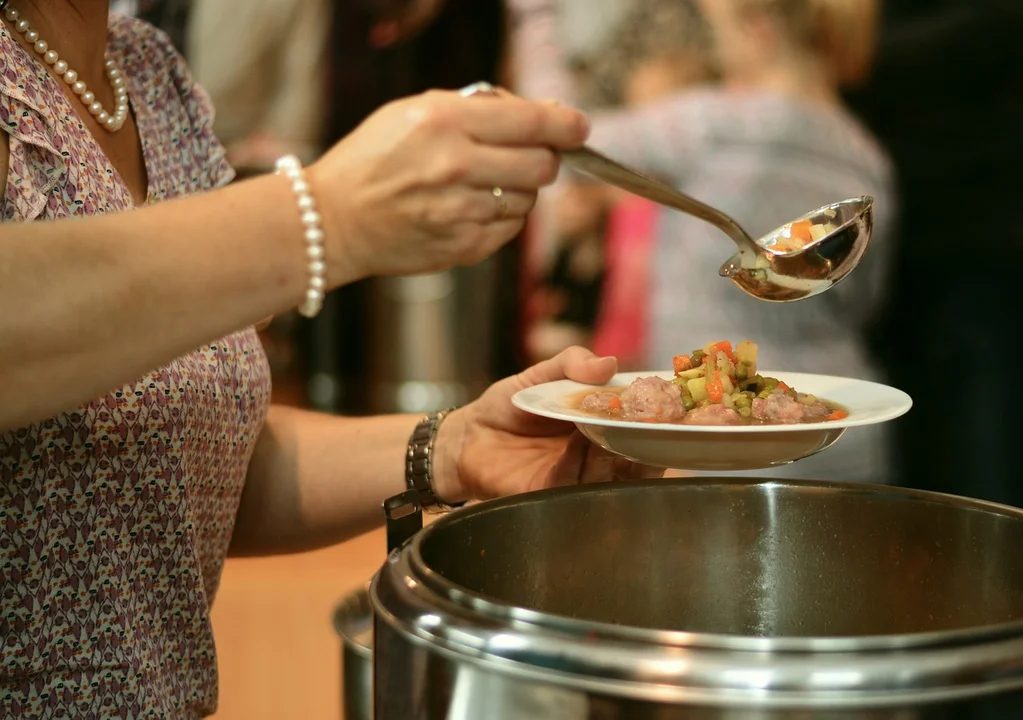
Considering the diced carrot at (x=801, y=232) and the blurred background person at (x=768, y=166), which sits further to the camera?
the blurred background person at (x=768, y=166)

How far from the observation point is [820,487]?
99 cm

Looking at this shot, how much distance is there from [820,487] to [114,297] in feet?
1.97

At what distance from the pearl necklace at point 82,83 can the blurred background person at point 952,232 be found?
2.03 m

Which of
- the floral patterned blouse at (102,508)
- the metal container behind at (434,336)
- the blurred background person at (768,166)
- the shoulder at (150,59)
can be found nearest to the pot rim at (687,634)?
the floral patterned blouse at (102,508)

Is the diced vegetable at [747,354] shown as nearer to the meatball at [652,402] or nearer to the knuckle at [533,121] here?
the meatball at [652,402]

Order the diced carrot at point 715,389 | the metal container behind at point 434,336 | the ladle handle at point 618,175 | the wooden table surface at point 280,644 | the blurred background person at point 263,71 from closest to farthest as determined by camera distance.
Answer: the ladle handle at point 618,175 < the diced carrot at point 715,389 < the wooden table surface at point 280,644 < the blurred background person at point 263,71 < the metal container behind at point 434,336

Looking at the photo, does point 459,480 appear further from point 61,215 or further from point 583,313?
point 583,313

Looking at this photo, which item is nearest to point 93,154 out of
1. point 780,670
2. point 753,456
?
point 753,456

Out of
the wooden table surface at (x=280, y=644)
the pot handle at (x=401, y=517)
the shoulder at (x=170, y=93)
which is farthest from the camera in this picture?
the wooden table surface at (x=280, y=644)

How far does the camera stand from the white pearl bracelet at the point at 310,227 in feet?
2.52

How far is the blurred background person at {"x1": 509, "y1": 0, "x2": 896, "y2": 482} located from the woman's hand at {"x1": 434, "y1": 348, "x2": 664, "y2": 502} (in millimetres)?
1517

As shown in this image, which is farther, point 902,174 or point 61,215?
point 902,174

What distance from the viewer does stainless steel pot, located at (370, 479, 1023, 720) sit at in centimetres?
61

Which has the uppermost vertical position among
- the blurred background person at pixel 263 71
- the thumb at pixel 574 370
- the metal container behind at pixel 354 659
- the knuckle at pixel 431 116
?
the blurred background person at pixel 263 71
